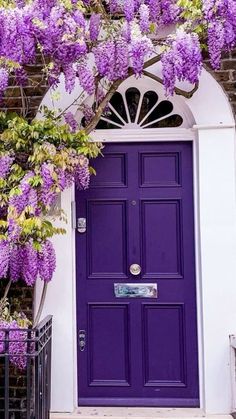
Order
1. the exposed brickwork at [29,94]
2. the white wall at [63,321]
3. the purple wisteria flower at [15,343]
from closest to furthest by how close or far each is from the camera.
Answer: the purple wisteria flower at [15,343] → the white wall at [63,321] → the exposed brickwork at [29,94]

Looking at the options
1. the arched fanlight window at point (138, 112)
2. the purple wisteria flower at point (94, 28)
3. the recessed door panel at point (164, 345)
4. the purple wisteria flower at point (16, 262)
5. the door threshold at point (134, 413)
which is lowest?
the door threshold at point (134, 413)

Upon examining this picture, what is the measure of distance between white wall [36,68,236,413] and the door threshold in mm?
69

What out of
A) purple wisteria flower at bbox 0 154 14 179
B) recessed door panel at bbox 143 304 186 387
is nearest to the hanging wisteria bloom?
purple wisteria flower at bbox 0 154 14 179

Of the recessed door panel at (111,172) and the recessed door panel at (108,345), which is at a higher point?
the recessed door panel at (111,172)

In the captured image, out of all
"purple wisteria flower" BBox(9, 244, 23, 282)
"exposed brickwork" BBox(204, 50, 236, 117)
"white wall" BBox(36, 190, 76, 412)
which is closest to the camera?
"purple wisteria flower" BBox(9, 244, 23, 282)

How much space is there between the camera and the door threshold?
413 cm

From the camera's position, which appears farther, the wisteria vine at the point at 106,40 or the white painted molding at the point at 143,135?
the white painted molding at the point at 143,135

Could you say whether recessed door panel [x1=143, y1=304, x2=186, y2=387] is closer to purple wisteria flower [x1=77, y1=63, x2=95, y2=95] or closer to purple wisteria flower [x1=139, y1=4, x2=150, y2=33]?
purple wisteria flower [x1=77, y1=63, x2=95, y2=95]

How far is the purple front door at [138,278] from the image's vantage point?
172 inches

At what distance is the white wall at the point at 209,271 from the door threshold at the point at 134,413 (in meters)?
0.07

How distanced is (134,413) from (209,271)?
1.28 metres

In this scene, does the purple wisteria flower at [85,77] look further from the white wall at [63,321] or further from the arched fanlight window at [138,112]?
the white wall at [63,321]

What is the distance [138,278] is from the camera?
4.45 metres

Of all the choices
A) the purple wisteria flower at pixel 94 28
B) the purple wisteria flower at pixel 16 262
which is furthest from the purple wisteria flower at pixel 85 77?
the purple wisteria flower at pixel 16 262
